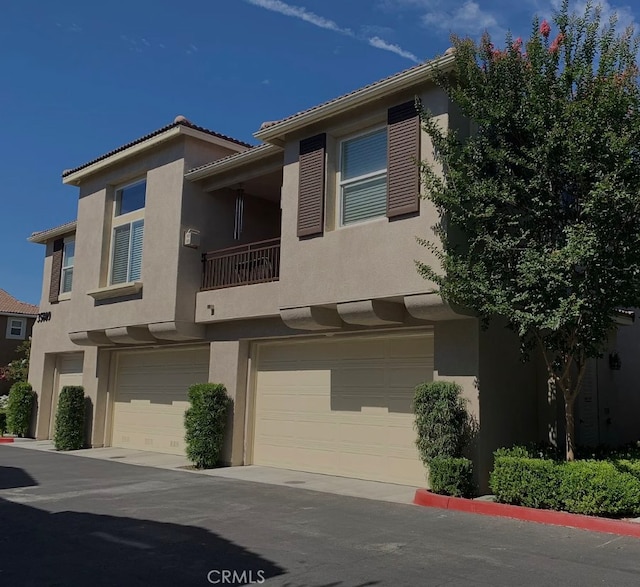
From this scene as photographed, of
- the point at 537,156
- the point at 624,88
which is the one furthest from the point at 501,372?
the point at 624,88

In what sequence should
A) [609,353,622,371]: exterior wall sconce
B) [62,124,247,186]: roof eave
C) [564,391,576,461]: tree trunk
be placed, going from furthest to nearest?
[62,124,247,186]: roof eave
[609,353,622,371]: exterior wall sconce
[564,391,576,461]: tree trunk

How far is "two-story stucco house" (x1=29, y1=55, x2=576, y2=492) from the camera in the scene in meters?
10.6

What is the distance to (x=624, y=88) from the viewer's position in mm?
8859

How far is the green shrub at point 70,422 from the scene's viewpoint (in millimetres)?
17781

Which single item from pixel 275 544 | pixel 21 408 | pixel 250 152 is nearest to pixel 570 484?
pixel 275 544

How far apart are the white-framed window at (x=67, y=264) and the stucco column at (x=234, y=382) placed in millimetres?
8597

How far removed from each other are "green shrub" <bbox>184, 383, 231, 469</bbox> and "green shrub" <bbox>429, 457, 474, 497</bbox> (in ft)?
18.5

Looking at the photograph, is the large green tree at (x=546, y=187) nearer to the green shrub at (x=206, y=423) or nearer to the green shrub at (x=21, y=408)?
the green shrub at (x=206, y=423)

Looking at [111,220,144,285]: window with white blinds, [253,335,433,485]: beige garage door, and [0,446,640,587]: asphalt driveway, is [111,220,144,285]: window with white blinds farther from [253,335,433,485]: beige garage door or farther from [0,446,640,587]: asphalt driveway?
[0,446,640,587]: asphalt driveway

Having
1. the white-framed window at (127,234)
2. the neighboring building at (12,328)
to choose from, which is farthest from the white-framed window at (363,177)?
the neighboring building at (12,328)

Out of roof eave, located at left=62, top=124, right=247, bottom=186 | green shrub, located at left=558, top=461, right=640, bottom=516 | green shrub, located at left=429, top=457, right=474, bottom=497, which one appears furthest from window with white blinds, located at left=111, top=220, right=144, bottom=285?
green shrub, located at left=558, top=461, right=640, bottom=516

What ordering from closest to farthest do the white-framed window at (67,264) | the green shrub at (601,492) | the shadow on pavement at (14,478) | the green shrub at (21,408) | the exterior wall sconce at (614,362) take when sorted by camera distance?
the green shrub at (601,492) < the shadow on pavement at (14,478) < the exterior wall sconce at (614,362) < the white-framed window at (67,264) < the green shrub at (21,408)

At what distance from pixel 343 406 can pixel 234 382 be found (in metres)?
2.81

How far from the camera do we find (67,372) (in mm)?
21094
